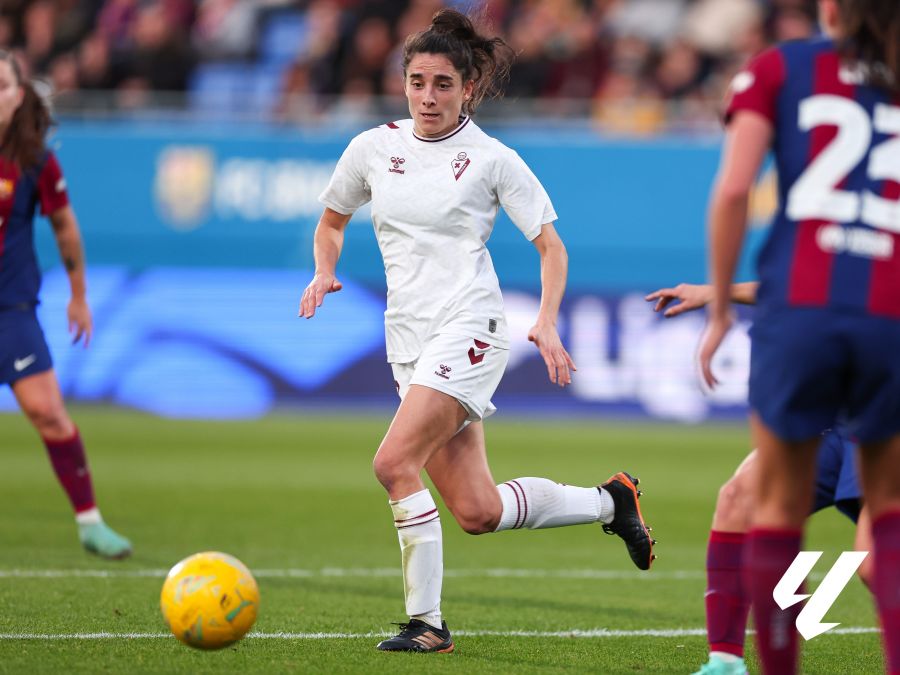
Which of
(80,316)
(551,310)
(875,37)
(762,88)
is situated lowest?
(80,316)

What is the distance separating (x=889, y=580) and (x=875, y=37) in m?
1.38

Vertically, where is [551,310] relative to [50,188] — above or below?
below

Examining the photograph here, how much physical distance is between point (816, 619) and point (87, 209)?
1261cm

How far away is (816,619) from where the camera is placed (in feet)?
21.2

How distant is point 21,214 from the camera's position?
309 inches

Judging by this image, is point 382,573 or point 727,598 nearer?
point 727,598

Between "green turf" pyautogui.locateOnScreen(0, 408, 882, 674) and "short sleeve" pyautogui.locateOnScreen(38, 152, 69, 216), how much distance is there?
1893mm

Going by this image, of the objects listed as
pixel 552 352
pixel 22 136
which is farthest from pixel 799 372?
pixel 22 136

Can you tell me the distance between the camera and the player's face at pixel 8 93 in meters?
7.57

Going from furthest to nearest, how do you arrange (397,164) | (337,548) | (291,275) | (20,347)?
(291,275) → (337,548) → (20,347) → (397,164)

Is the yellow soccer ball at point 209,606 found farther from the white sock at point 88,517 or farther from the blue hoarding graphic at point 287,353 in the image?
the blue hoarding graphic at point 287,353

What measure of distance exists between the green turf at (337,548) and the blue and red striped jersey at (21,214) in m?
1.45

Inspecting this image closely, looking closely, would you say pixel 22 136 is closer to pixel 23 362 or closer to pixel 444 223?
pixel 23 362

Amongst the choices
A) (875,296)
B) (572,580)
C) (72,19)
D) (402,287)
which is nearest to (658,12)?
(72,19)
